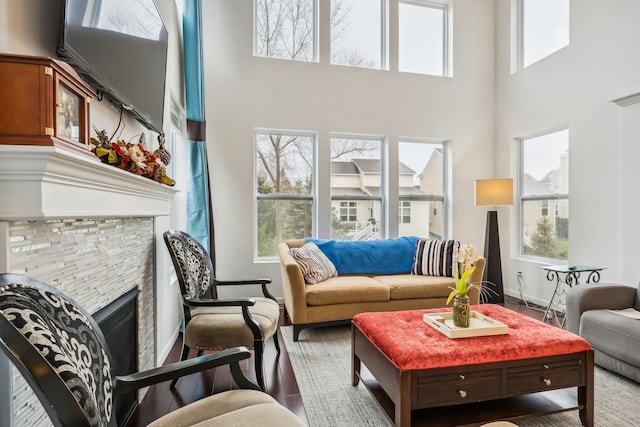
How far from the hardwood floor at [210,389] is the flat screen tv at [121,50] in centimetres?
173

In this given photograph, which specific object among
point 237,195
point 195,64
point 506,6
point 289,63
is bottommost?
point 237,195

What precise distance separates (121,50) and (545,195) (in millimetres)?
4596

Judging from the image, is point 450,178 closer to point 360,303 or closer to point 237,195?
point 360,303

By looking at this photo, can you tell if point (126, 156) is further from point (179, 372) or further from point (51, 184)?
point (179, 372)

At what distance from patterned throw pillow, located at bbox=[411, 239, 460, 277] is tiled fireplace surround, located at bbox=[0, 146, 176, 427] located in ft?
9.27

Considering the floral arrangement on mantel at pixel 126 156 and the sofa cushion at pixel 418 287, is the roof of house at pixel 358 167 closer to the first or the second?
the sofa cushion at pixel 418 287

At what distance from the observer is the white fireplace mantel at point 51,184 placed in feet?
2.77

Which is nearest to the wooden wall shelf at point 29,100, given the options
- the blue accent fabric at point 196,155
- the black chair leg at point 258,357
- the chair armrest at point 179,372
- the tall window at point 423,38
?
the chair armrest at point 179,372

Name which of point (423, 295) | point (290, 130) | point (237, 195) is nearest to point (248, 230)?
point (237, 195)

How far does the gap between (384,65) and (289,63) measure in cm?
136

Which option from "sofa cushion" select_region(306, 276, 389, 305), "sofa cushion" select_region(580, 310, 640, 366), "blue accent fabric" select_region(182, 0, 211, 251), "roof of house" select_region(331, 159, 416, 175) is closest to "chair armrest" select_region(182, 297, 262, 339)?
"sofa cushion" select_region(306, 276, 389, 305)

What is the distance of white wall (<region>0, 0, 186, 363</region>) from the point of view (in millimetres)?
987

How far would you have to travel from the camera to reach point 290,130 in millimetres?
4191

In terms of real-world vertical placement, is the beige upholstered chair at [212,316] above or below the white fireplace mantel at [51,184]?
below
